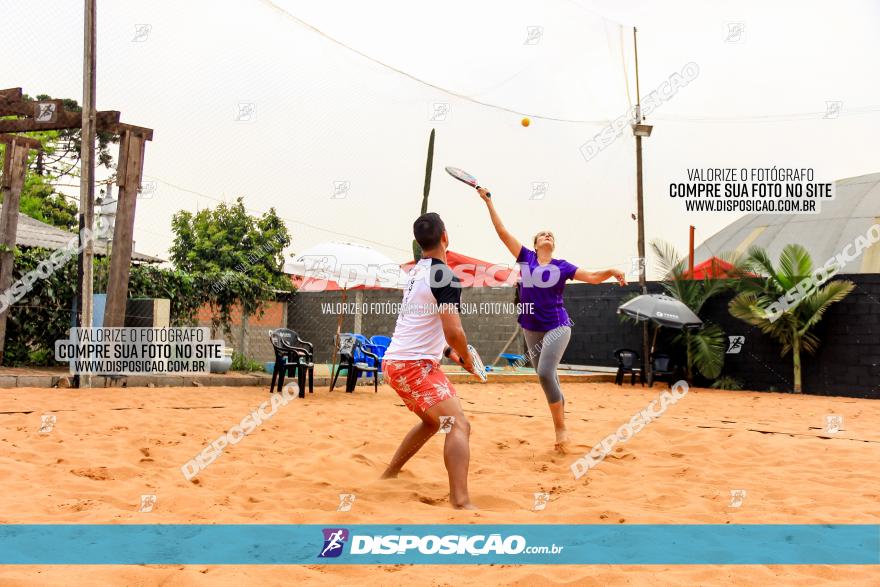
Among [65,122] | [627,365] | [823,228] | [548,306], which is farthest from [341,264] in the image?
[823,228]

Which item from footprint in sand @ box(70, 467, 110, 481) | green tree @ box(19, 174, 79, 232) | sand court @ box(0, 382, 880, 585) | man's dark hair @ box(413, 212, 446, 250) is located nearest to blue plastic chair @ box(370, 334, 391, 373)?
sand court @ box(0, 382, 880, 585)

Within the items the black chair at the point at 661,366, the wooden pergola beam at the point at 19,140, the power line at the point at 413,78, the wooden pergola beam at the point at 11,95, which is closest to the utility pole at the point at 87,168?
the wooden pergola beam at the point at 11,95

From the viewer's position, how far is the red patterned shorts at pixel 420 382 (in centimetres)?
371

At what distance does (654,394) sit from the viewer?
37.7 ft

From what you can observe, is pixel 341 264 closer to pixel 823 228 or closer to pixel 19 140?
pixel 19 140

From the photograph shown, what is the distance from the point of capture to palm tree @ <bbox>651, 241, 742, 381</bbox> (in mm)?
12992

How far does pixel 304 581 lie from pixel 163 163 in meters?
8.88

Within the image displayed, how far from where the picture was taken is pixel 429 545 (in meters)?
2.89

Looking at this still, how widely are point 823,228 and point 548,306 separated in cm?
2201

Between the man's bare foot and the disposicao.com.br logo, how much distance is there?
7.70ft

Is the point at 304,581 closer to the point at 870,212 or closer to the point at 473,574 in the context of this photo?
the point at 473,574

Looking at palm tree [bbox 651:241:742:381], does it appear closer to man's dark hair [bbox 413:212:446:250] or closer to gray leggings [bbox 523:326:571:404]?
gray leggings [bbox 523:326:571:404]

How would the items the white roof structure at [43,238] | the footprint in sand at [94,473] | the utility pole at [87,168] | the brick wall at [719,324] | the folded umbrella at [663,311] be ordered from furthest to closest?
1. the white roof structure at [43,238]
2. the folded umbrella at [663,311]
3. the brick wall at [719,324]
4. the utility pole at [87,168]
5. the footprint in sand at [94,473]

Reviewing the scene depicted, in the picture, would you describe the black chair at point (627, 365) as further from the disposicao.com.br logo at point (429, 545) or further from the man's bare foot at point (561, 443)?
the disposicao.com.br logo at point (429, 545)
